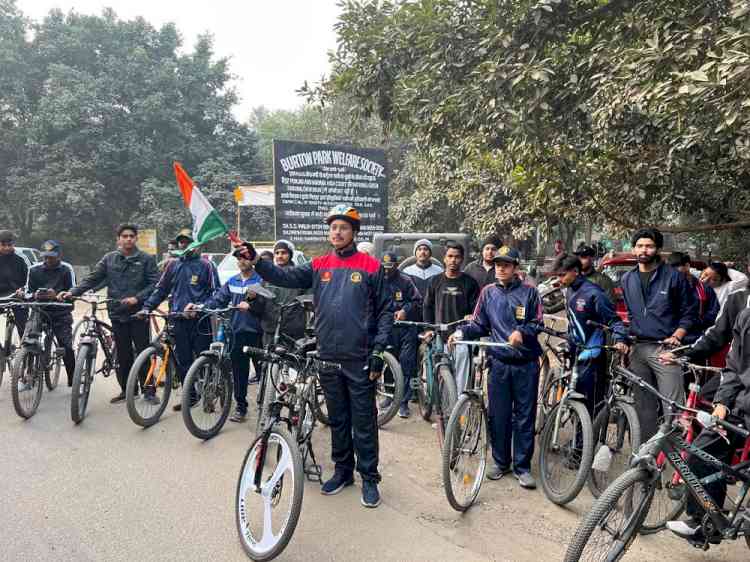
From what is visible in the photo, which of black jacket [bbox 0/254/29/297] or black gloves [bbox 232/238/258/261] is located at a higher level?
black gloves [bbox 232/238/258/261]

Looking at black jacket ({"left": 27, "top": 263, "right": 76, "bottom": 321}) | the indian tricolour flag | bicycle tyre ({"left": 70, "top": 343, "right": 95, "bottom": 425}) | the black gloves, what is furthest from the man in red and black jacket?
black jacket ({"left": 27, "top": 263, "right": 76, "bottom": 321})

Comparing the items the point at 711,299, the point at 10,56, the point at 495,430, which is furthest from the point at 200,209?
the point at 10,56

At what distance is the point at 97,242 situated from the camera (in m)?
28.5

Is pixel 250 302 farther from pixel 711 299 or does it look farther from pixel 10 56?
pixel 10 56

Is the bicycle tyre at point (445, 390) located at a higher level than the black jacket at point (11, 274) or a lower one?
lower

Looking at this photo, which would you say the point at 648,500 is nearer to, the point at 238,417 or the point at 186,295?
the point at 238,417

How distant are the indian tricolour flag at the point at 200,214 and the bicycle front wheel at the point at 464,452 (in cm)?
201

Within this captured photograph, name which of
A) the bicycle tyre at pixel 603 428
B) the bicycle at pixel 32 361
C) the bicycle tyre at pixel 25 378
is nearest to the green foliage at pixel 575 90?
the bicycle tyre at pixel 603 428

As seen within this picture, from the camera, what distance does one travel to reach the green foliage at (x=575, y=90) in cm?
511

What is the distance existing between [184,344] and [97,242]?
24903 mm

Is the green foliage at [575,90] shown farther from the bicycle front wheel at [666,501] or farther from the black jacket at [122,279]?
the black jacket at [122,279]

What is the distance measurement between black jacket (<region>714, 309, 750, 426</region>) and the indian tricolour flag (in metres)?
3.15

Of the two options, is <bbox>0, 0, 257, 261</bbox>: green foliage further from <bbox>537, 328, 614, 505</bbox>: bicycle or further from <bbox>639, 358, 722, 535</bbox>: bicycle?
<bbox>639, 358, 722, 535</bbox>: bicycle

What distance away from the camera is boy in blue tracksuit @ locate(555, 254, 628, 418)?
15.4 ft
